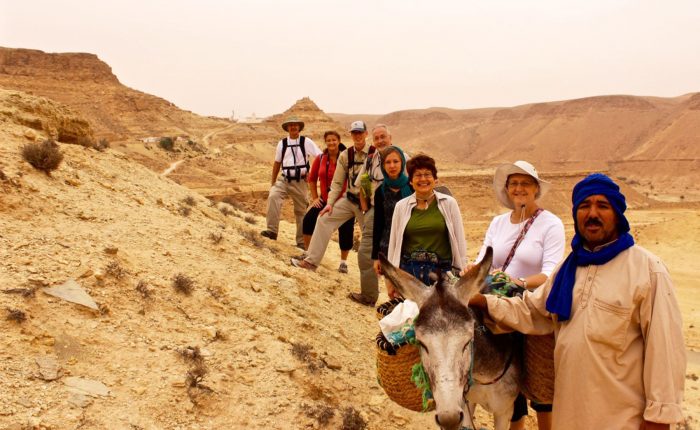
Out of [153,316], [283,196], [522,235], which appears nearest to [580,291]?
[522,235]

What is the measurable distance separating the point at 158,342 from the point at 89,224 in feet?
7.20

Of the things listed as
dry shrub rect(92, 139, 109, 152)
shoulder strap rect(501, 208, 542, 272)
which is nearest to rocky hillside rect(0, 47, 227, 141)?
dry shrub rect(92, 139, 109, 152)

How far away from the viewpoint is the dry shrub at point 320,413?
12.8 ft

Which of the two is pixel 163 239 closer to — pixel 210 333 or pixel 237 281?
pixel 237 281

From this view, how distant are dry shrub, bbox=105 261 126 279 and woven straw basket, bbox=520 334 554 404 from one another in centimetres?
378

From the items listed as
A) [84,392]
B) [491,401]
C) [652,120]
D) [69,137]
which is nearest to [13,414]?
[84,392]

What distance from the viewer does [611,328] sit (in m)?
2.35

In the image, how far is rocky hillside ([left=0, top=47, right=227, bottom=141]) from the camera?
1918 inches

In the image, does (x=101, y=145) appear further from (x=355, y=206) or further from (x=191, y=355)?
(x=191, y=355)

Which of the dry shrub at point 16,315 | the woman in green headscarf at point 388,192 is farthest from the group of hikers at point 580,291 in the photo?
the dry shrub at point 16,315

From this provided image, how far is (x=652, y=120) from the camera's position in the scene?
304 feet

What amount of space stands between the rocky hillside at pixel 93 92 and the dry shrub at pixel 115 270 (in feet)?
152

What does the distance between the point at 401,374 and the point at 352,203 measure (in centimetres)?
380

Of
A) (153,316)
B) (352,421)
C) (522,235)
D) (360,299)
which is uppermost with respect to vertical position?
(522,235)
